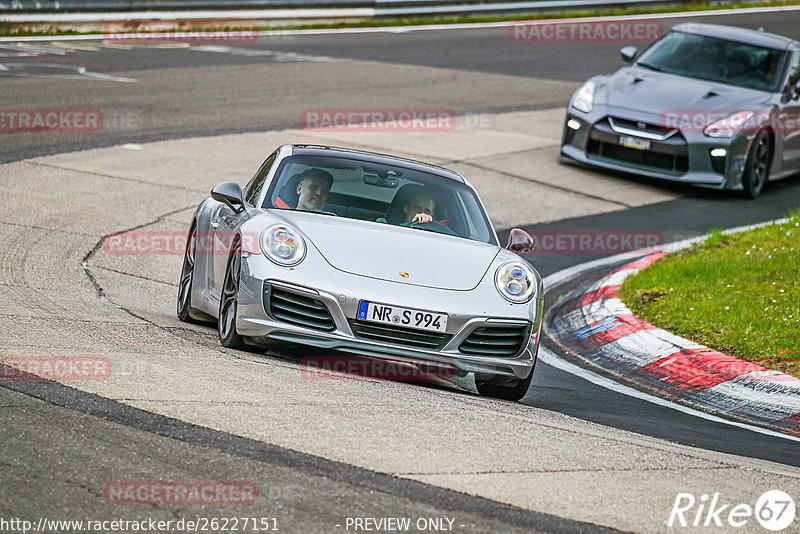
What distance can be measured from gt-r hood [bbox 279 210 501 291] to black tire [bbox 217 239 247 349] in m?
0.41

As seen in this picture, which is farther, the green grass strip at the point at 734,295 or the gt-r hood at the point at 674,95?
the gt-r hood at the point at 674,95

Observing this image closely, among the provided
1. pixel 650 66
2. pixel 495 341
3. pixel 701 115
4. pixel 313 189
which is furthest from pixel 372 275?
pixel 650 66

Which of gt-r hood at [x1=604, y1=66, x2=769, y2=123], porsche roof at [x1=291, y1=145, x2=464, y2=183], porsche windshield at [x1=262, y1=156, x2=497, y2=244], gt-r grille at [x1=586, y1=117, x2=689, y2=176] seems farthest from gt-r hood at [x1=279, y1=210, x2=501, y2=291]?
gt-r hood at [x1=604, y1=66, x2=769, y2=123]

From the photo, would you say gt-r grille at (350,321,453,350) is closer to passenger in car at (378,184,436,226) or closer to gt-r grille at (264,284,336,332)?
gt-r grille at (264,284,336,332)

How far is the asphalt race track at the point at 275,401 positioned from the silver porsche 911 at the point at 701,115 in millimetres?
388

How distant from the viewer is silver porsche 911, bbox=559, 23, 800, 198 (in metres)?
14.9

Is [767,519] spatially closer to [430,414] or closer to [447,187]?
[430,414]

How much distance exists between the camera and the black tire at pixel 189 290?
27.0ft

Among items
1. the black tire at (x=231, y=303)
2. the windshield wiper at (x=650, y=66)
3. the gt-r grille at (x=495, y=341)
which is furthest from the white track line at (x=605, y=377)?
the windshield wiper at (x=650, y=66)

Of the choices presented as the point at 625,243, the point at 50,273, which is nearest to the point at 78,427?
the point at 50,273

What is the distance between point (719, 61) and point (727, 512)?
1226 centimetres

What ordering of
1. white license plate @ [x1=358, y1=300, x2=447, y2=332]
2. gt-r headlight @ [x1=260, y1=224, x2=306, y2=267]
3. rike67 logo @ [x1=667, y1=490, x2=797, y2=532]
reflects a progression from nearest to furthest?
rike67 logo @ [x1=667, y1=490, x2=797, y2=532], white license plate @ [x1=358, y1=300, x2=447, y2=332], gt-r headlight @ [x1=260, y1=224, x2=306, y2=267]

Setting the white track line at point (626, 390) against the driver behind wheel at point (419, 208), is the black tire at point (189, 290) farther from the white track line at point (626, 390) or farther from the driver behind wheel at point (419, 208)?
the white track line at point (626, 390)

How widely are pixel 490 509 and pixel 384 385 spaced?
84.0 inches
